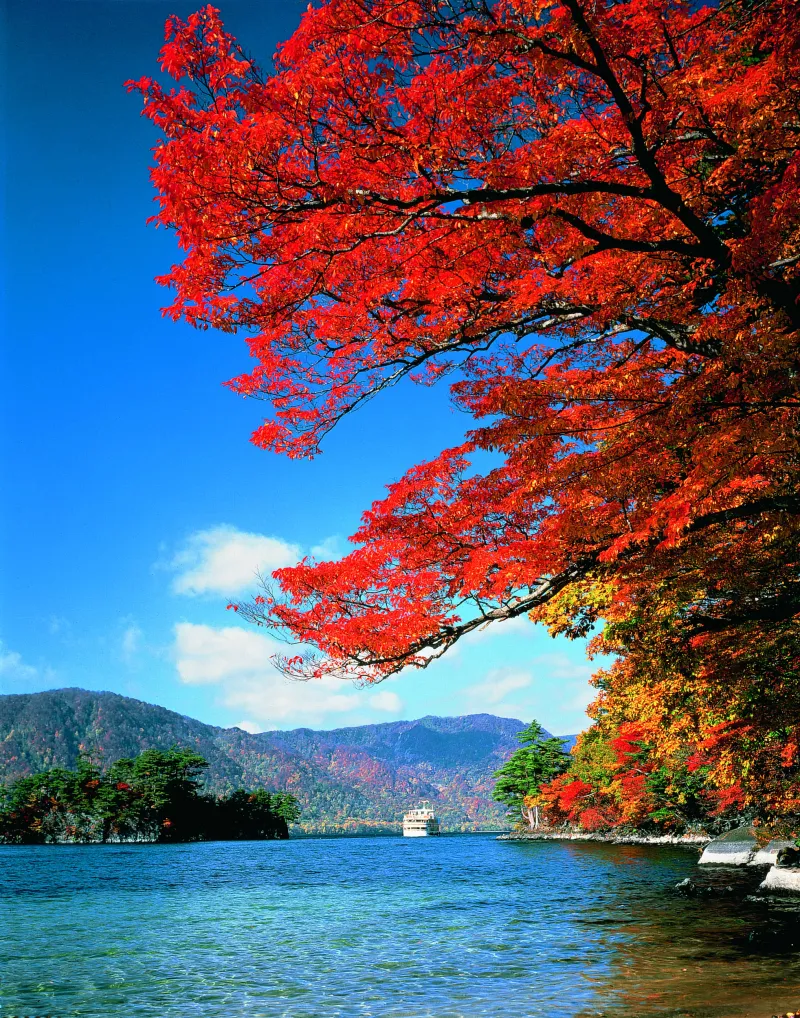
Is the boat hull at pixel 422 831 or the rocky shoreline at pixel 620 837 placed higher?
the rocky shoreline at pixel 620 837

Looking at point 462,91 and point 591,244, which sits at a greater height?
point 462,91

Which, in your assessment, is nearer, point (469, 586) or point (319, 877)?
point (469, 586)

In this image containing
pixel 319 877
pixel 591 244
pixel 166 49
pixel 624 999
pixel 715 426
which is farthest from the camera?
pixel 319 877

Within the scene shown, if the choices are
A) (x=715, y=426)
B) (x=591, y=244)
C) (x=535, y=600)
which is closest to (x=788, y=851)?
(x=535, y=600)

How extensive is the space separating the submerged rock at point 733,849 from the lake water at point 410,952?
11.7ft

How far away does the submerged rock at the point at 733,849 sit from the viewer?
88.7 ft

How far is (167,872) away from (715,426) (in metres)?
36.5

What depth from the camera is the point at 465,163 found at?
560 cm

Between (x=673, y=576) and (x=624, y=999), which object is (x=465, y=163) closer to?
(x=673, y=576)

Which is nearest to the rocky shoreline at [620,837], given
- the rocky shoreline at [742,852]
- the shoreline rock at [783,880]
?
the rocky shoreline at [742,852]

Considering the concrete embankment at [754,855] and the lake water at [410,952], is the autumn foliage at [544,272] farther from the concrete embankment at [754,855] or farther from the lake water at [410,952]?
the concrete embankment at [754,855]

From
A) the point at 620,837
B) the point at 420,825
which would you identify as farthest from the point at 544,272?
the point at 420,825

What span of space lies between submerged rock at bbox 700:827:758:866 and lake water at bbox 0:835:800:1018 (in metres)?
3.55

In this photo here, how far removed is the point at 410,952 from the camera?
1226 cm
